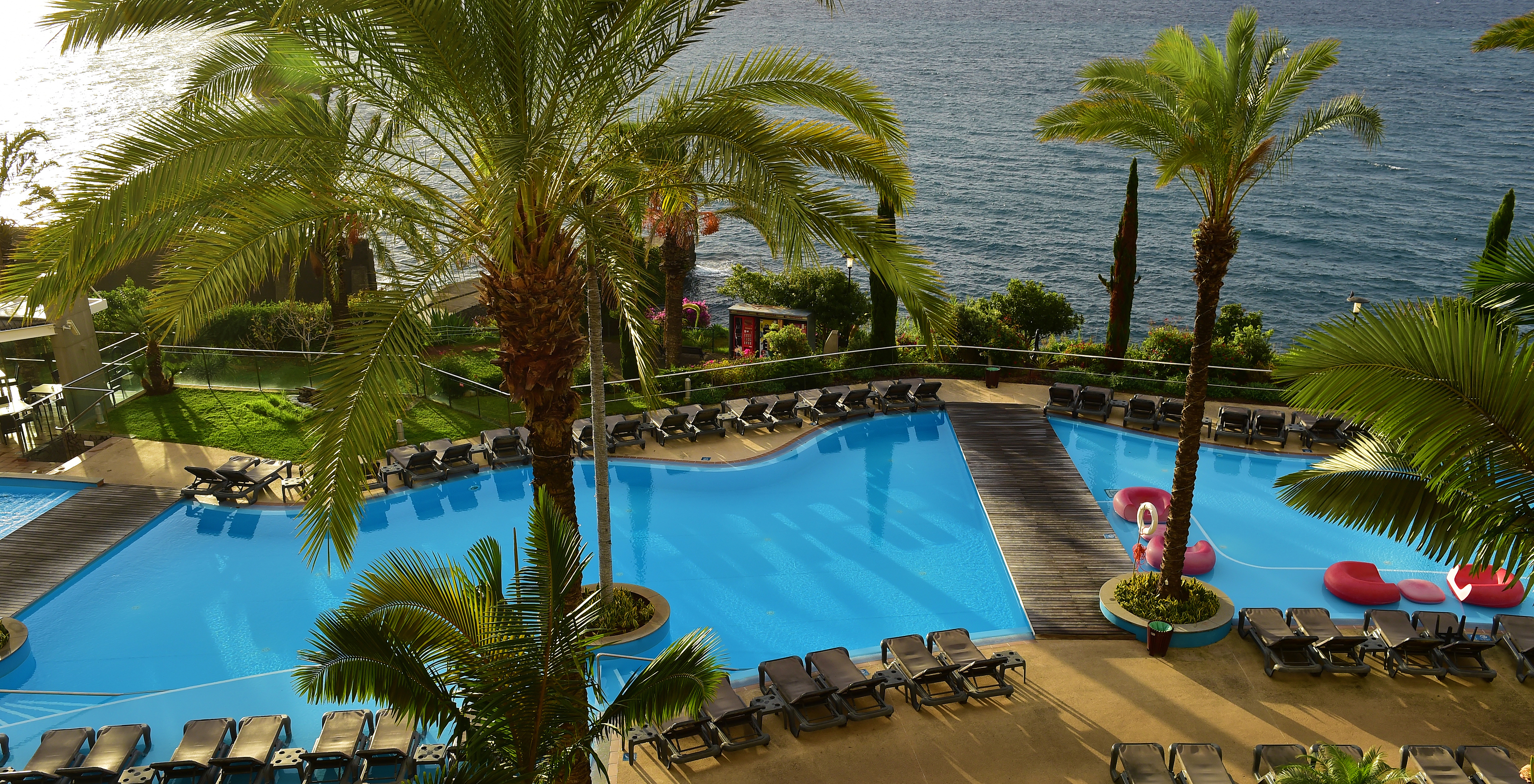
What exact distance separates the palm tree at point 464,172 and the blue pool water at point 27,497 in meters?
11.2

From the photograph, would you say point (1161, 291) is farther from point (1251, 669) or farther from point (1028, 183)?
point (1251, 669)

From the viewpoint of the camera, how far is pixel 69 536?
17438 mm

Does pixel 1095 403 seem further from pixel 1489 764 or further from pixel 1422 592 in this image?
pixel 1489 764

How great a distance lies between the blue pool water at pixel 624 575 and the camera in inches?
546

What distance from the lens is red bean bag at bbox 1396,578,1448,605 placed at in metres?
15.3

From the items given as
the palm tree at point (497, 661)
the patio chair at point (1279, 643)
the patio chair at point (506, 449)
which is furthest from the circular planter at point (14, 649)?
the patio chair at point (1279, 643)

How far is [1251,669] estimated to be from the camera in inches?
527

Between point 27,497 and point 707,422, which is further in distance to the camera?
point 707,422

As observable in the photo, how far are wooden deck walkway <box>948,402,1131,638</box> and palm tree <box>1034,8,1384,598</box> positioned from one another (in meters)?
1.84

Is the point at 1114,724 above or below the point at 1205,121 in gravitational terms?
below

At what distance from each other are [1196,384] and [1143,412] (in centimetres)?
858

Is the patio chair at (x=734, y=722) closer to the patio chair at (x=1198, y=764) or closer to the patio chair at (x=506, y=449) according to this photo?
the patio chair at (x=1198, y=764)

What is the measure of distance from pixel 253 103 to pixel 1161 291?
5395 cm

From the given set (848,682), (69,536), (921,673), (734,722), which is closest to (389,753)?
(734,722)
